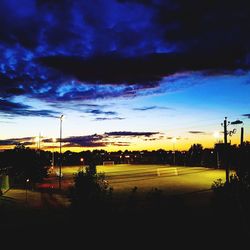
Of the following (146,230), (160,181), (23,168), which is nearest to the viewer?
(146,230)

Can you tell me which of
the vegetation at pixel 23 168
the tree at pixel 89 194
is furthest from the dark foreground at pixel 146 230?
the vegetation at pixel 23 168

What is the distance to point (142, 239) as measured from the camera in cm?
1301

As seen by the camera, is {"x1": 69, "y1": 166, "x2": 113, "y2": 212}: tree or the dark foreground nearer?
the dark foreground

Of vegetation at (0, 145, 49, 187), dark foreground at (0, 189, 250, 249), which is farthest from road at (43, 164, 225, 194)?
dark foreground at (0, 189, 250, 249)

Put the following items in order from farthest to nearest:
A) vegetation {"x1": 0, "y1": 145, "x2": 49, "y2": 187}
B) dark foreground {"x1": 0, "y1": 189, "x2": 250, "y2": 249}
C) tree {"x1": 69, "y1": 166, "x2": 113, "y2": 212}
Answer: vegetation {"x1": 0, "y1": 145, "x2": 49, "y2": 187}, tree {"x1": 69, "y1": 166, "x2": 113, "y2": 212}, dark foreground {"x1": 0, "y1": 189, "x2": 250, "y2": 249}

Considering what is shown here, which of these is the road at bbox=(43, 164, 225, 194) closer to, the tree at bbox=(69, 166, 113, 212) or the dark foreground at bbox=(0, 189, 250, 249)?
the tree at bbox=(69, 166, 113, 212)

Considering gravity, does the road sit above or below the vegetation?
below

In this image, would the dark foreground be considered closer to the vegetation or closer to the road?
the road

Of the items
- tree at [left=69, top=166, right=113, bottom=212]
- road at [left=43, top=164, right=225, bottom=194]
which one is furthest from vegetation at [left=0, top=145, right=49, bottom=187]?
tree at [left=69, top=166, right=113, bottom=212]

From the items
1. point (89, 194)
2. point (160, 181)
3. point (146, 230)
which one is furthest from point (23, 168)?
point (146, 230)

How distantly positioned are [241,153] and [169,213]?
5.03 m

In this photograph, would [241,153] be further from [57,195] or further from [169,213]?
[57,195]

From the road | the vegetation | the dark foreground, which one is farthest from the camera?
the vegetation

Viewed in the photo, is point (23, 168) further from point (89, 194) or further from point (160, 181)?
point (89, 194)
